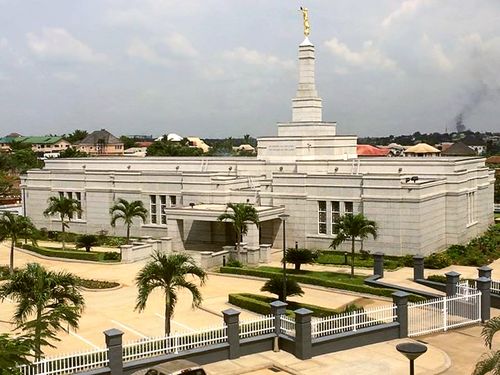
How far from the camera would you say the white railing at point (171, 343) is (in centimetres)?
1994

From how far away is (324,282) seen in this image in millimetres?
32719

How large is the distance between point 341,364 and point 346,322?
2124 mm

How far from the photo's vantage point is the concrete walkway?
20.4m

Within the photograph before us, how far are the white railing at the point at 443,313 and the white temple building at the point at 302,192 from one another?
549 inches

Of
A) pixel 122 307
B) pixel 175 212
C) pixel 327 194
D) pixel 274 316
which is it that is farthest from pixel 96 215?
pixel 274 316

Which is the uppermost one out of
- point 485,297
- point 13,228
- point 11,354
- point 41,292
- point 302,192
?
point 302,192

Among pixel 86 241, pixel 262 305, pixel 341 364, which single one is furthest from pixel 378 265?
pixel 86 241

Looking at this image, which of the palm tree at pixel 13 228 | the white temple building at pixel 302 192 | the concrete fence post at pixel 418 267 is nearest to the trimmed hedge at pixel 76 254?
the palm tree at pixel 13 228

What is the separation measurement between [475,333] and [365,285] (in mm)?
8440

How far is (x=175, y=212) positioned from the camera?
4381cm

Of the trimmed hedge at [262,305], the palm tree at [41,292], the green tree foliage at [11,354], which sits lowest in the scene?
the trimmed hedge at [262,305]

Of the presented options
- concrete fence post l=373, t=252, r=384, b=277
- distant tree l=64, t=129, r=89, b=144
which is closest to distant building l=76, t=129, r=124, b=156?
distant tree l=64, t=129, r=89, b=144

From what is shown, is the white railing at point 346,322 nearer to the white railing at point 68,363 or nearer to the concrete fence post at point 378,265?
the white railing at point 68,363

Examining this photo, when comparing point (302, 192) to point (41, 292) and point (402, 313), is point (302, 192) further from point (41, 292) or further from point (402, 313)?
point (41, 292)
